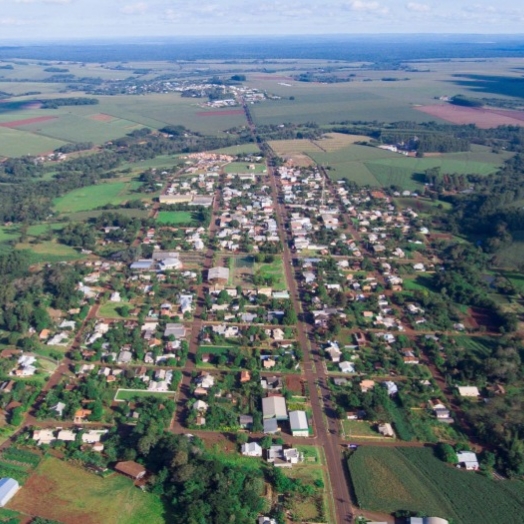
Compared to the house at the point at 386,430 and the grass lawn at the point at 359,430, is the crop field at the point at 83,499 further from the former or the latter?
the house at the point at 386,430

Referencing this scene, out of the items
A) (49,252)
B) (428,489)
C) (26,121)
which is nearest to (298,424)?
(428,489)

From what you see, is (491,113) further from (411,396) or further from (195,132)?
(411,396)

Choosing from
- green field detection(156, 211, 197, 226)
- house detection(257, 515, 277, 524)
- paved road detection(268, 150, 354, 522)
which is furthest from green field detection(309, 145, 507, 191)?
house detection(257, 515, 277, 524)

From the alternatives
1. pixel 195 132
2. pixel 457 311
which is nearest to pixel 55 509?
pixel 457 311

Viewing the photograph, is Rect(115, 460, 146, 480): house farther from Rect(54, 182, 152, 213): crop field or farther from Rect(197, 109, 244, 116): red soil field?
Rect(197, 109, 244, 116): red soil field

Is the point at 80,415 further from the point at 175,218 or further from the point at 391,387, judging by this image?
the point at 175,218

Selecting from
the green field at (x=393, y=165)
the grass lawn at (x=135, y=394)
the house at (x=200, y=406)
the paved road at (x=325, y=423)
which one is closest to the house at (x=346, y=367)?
the paved road at (x=325, y=423)
